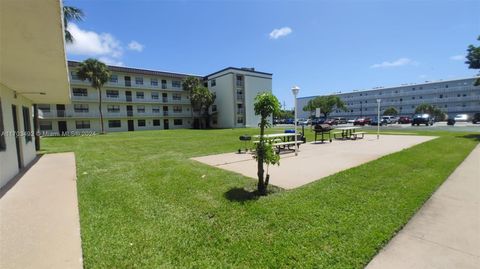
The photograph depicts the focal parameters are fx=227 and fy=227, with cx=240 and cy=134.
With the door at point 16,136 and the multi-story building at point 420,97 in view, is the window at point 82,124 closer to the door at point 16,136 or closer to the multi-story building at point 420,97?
the door at point 16,136

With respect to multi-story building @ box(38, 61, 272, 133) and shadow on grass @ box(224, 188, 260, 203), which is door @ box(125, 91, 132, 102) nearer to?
multi-story building @ box(38, 61, 272, 133)

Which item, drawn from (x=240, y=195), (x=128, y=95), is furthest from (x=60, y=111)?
(x=240, y=195)

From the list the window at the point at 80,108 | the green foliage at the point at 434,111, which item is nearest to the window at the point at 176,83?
the window at the point at 80,108

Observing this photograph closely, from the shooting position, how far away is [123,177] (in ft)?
23.7

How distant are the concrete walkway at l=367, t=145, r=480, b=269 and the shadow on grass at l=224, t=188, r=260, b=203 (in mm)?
2599

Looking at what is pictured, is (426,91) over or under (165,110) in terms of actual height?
over

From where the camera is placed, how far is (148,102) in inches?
1817

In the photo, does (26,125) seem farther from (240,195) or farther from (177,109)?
(177,109)

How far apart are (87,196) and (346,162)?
8.34 metres

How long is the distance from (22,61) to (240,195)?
578 cm

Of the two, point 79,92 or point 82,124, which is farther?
point 82,124

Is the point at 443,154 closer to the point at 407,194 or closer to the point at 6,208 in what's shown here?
the point at 407,194

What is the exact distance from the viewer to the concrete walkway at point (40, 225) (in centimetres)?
307

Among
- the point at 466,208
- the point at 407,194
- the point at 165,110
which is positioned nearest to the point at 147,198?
the point at 407,194
